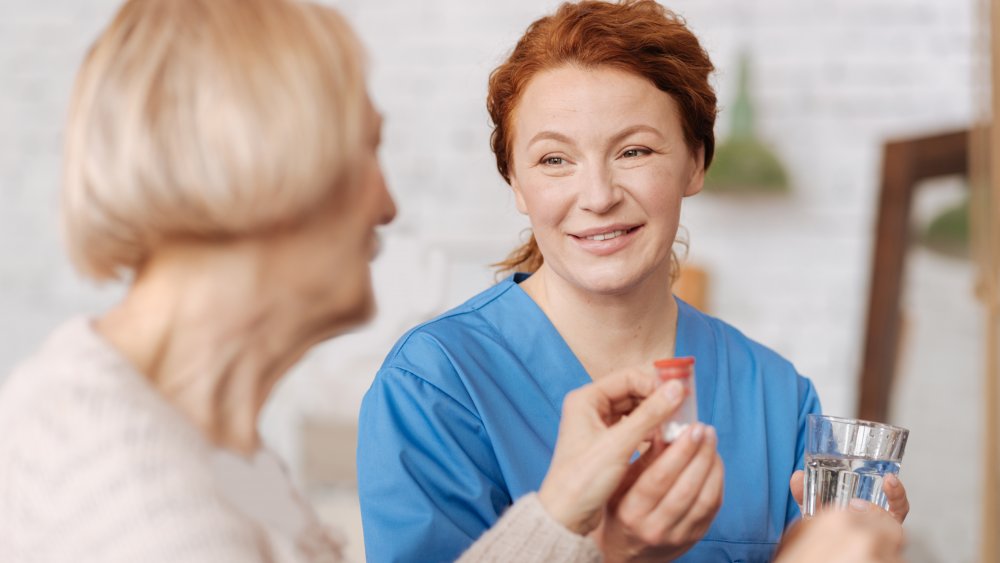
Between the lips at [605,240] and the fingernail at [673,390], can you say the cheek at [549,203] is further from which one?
the fingernail at [673,390]

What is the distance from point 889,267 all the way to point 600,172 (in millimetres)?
1873

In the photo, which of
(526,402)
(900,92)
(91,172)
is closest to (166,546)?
(91,172)

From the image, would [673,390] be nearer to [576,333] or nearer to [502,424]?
[502,424]

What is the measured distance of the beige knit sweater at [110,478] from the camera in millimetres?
697

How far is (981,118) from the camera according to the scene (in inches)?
86.7

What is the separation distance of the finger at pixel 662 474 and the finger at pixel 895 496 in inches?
13.0

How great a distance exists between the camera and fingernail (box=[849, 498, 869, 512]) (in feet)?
3.73

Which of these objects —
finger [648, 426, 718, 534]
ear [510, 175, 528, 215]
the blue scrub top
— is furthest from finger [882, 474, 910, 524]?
ear [510, 175, 528, 215]

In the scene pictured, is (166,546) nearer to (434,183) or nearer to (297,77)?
(297,77)

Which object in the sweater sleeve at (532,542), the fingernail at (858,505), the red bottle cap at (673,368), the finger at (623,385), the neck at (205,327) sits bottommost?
the fingernail at (858,505)

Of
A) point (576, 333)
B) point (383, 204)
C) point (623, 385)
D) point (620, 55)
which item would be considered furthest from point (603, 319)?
point (383, 204)

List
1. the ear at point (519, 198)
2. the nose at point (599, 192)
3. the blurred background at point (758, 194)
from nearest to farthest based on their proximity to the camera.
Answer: the nose at point (599, 192), the ear at point (519, 198), the blurred background at point (758, 194)

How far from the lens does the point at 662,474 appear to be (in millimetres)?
938

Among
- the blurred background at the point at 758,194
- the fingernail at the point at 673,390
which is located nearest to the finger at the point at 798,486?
the fingernail at the point at 673,390
